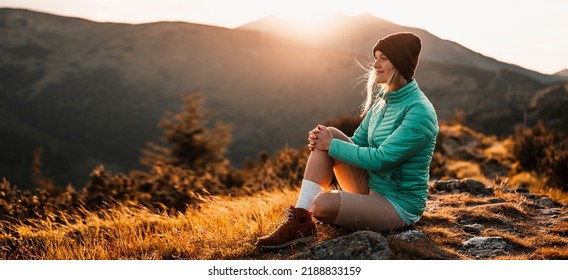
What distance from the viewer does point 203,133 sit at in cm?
1972

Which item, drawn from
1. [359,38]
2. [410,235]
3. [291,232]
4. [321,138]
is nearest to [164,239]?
[291,232]

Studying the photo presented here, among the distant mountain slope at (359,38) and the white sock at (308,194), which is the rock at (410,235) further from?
the distant mountain slope at (359,38)

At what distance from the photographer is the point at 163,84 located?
93312 mm

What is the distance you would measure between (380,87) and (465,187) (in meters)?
2.75

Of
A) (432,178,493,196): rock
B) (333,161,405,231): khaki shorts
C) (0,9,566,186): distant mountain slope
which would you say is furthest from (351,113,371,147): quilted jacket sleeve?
(0,9,566,186): distant mountain slope

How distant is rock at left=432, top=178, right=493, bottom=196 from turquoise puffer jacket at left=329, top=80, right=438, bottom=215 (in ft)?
7.91

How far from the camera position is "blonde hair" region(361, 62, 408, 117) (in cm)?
360

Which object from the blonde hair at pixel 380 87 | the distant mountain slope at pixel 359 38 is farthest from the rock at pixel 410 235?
the distant mountain slope at pixel 359 38

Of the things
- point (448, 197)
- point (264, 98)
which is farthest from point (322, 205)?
point (264, 98)

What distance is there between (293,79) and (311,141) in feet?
293

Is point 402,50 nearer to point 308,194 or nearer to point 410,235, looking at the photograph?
point 308,194

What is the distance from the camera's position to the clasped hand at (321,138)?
146 inches

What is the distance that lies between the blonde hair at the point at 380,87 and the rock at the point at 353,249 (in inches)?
42.8
